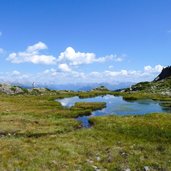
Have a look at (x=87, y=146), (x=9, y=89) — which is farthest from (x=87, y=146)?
(x=9, y=89)

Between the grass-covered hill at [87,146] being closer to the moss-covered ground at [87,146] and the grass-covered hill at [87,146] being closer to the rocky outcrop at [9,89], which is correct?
the moss-covered ground at [87,146]

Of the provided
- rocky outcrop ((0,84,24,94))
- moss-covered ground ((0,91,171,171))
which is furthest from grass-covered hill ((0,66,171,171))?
rocky outcrop ((0,84,24,94))

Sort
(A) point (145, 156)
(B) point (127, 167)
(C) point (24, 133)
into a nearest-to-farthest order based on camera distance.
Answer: (B) point (127, 167) < (A) point (145, 156) < (C) point (24, 133)

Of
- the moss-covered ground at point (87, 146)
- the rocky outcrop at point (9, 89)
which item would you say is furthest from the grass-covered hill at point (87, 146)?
the rocky outcrop at point (9, 89)

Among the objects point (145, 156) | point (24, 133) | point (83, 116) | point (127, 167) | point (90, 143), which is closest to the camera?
point (127, 167)

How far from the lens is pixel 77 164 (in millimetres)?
28953

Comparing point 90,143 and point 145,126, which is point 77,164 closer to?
point 90,143

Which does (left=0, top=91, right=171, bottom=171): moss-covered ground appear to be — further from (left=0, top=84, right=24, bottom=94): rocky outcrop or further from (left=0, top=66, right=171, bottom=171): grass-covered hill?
(left=0, top=84, right=24, bottom=94): rocky outcrop

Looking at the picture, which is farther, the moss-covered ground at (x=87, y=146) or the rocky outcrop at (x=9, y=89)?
the rocky outcrop at (x=9, y=89)

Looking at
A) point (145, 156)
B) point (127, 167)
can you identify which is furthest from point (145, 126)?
point (127, 167)

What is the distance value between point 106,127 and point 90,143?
33.7 feet

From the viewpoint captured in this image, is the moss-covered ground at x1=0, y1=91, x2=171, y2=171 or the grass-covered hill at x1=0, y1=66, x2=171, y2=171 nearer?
the grass-covered hill at x1=0, y1=66, x2=171, y2=171

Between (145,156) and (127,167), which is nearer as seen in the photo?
(127,167)

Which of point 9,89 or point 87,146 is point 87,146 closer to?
point 87,146
